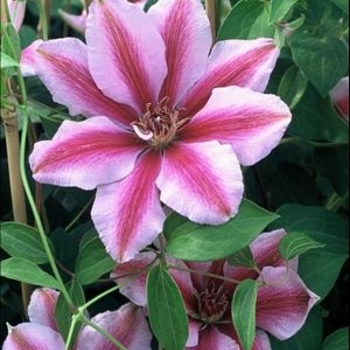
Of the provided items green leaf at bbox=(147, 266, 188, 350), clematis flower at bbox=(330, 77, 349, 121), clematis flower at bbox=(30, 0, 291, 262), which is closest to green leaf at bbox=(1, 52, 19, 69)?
clematis flower at bbox=(30, 0, 291, 262)

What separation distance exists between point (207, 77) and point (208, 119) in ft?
0.14

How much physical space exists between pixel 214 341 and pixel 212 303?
0.04 m

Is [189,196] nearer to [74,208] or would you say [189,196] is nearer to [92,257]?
[92,257]

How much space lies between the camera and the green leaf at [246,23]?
2.41 feet

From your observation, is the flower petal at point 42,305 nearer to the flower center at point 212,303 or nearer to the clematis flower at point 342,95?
the flower center at point 212,303

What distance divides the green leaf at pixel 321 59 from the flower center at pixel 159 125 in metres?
0.12

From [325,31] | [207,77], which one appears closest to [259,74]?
[207,77]

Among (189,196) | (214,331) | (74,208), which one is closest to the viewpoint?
(189,196)

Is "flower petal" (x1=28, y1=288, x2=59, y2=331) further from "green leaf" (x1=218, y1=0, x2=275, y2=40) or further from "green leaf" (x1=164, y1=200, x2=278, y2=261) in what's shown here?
"green leaf" (x1=218, y1=0, x2=275, y2=40)

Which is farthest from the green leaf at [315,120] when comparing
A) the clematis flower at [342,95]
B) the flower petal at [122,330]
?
the flower petal at [122,330]

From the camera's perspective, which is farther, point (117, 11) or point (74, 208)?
point (74, 208)

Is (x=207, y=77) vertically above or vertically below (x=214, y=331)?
above

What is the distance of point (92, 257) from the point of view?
68cm

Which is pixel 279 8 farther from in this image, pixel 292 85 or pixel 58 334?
pixel 58 334
